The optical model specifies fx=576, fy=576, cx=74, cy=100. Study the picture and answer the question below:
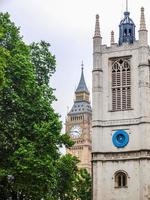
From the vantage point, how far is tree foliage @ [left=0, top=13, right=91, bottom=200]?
3120cm

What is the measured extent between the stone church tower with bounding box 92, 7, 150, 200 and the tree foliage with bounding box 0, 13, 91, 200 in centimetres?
1364

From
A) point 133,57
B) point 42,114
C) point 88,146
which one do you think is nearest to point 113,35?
point 133,57

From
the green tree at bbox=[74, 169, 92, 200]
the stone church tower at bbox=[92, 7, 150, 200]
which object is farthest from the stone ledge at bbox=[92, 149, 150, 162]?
the green tree at bbox=[74, 169, 92, 200]

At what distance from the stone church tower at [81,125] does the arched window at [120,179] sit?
87.5m

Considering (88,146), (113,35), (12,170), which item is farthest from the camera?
(88,146)

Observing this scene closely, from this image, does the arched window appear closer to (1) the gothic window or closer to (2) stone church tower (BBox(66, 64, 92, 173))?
(1) the gothic window

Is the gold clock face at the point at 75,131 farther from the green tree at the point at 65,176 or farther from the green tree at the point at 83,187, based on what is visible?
the green tree at the point at 65,176

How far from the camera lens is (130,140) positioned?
49000mm

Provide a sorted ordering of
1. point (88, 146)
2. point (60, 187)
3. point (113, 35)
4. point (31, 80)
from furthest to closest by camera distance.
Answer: point (88, 146)
point (113, 35)
point (60, 187)
point (31, 80)

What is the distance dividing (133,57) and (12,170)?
23.2m

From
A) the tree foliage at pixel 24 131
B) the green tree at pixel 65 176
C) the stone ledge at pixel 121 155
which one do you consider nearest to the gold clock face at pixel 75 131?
the stone ledge at pixel 121 155

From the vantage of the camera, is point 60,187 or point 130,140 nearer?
point 60,187

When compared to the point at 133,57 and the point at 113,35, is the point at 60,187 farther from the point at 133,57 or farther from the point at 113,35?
the point at 113,35

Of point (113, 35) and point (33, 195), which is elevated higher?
point (113, 35)
